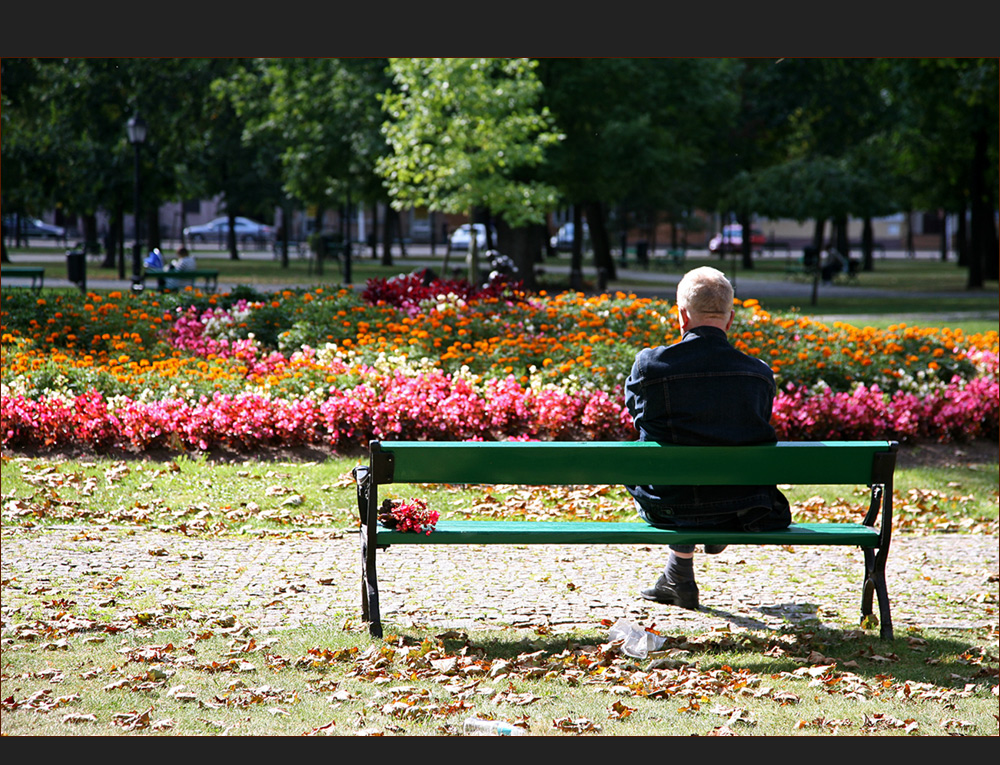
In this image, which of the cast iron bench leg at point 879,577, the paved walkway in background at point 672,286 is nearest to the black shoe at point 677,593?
the cast iron bench leg at point 879,577

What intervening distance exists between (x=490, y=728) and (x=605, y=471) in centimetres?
127

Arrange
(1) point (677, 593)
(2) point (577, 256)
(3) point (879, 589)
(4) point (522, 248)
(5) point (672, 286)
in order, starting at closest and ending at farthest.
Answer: (3) point (879, 589), (1) point (677, 593), (4) point (522, 248), (2) point (577, 256), (5) point (672, 286)

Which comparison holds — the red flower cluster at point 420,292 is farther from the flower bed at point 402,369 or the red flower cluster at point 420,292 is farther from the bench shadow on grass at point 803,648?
the bench shadow on grass at point 803,648

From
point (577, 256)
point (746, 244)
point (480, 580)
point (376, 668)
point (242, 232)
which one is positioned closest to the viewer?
point (376, 668)

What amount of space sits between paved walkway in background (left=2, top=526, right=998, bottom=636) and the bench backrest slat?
718 mm

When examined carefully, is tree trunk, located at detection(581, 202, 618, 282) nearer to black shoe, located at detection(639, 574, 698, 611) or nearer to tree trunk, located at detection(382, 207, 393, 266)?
tree trunk, located at detection(382, 207, 393, 266)

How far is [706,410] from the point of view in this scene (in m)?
4.84

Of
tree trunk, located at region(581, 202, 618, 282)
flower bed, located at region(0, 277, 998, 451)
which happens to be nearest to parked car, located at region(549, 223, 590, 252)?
tree trunk, located at region(581, 202, 618, 282)

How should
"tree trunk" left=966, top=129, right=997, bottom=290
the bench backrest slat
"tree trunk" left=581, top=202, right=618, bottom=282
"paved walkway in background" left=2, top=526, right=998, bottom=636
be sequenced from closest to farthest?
the bench backrest slat < "paved walkway in background" left=2, top=526, right=998, bottom=636 < "tree trunk" left=966, top=129, right=997, bottom=290 < "tree trunk" left=581, top=202, right=618, bottom=282

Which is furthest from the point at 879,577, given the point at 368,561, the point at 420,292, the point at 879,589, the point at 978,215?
the point at 978,215

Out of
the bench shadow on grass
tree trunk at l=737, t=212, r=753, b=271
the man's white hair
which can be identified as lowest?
the bench shadow on grass

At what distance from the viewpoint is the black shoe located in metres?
5.36

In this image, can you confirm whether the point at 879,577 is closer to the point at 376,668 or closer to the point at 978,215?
the point at 376,668

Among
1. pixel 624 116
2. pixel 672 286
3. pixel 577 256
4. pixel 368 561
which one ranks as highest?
pixel 624 116
